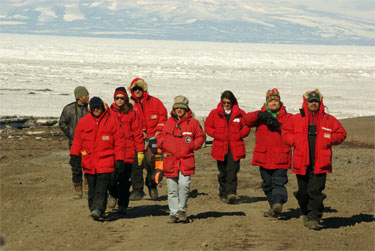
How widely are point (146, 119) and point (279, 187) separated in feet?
8.66

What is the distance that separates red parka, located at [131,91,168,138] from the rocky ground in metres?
1.13

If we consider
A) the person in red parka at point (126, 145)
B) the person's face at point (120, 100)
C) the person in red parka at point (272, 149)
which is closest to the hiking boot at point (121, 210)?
the person in red parka at point (126, 145)

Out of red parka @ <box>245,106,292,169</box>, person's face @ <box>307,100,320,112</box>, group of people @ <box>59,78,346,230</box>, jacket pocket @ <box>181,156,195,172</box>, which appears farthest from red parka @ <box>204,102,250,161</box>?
person's face @ <box>307,100,320,112</box>

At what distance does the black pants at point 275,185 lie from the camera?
8.15 metres

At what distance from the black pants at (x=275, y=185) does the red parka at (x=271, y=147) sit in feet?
0.33

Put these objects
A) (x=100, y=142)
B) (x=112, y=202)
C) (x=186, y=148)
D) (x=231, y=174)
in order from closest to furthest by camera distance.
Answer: (x=100, y=142), (x=186, y=148), (x=112, y=202), (x=231, y=174)

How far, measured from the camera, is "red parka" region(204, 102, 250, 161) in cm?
930

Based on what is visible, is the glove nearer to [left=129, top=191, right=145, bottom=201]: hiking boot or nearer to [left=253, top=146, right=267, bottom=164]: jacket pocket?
[left=129, top=191, right=145, bottom=201]: hiking boot

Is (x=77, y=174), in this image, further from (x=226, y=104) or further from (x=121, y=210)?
(x=226, y=104)

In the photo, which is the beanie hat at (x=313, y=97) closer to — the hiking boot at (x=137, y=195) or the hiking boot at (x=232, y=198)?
the hiking boot at (x=232, y=198)

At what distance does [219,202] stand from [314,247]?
10.2ft

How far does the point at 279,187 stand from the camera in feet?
26.9

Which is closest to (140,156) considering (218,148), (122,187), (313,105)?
(122,187)

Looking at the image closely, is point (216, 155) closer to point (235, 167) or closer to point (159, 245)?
point (235, 167)
